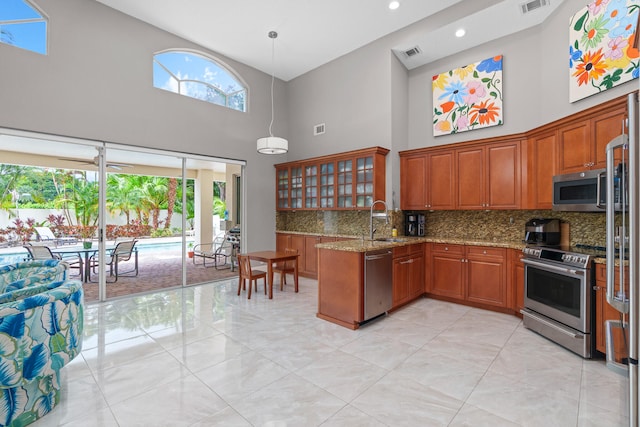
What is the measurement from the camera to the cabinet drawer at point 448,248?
4.34m

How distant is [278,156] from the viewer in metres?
6.85

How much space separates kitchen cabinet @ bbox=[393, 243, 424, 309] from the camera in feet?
13.3

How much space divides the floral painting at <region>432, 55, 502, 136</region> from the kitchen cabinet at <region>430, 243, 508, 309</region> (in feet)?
6.39

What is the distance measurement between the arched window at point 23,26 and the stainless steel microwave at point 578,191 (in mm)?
6659

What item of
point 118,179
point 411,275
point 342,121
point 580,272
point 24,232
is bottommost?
point 411,275

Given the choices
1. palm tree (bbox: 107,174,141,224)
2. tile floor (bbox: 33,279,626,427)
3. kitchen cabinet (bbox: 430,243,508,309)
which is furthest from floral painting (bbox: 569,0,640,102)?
palm tree (bbox: 107,174,141,224)

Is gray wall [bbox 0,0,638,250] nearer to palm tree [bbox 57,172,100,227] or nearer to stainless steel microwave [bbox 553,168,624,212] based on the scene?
palm tree [bbox 57,172,100,227]

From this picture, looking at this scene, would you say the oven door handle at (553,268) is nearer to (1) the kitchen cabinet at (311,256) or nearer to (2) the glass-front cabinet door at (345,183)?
(2) the glass-front cabinet door at (345,183)

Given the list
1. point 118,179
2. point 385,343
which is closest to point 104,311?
point 118,179

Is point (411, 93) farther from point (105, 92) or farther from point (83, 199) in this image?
point (83, 199)

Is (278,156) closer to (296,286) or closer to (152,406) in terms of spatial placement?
(296,286)

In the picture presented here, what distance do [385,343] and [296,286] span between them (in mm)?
2253

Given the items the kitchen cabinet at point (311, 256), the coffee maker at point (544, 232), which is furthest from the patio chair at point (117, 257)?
the coffee maker at point (544, 232)

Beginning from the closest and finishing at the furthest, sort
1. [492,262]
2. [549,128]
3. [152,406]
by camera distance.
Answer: [152,406], [549,128], [492,262]
